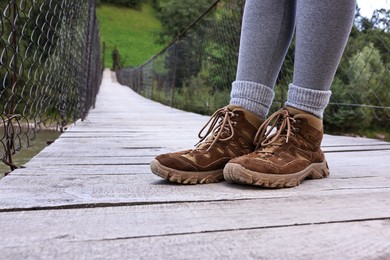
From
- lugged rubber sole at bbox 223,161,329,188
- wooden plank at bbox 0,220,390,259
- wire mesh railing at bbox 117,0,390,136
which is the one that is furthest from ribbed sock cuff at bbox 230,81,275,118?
wire mesh railing at bbox 117,0,390,136

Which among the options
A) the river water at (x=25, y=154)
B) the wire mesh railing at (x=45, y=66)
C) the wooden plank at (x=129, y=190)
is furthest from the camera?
the river water at (x=25, y=154)

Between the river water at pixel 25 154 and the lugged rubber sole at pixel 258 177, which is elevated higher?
the lugged rubber sole at pixel 258 177

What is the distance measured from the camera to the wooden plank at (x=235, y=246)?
440 mm

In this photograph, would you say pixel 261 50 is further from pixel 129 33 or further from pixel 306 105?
pixel 129 33

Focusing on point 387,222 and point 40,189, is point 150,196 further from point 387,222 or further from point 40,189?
point 387,222

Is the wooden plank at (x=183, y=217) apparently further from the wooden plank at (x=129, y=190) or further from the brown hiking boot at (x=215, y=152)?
the brown hiking boot at (x=215, y=152)

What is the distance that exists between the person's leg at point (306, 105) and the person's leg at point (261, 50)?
60mm

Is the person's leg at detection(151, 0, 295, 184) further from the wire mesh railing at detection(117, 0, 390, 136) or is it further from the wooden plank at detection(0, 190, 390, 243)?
the wire mesh railing at detection(117, 0, 390, 136)

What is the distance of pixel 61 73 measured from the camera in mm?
1967

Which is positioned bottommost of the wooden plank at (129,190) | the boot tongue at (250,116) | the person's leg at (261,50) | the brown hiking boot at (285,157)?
the wooden plank at (129,190)

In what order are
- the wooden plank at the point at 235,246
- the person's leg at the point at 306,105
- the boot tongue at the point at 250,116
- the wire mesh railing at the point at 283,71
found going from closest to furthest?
the wooden plank at the point at 235,246
the person's leg at the point at 306,105
the boot tongue at the point at 250,116
the wire mesh railing at the point at 283,71

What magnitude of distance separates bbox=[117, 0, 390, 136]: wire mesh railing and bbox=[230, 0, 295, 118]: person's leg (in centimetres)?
96

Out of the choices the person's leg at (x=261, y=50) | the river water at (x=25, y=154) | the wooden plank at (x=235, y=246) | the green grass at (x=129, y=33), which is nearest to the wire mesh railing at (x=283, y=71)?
the person's leg at (x=261, y=50)

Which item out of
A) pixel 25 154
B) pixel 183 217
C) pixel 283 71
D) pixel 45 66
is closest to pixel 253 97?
pixel 183 217
